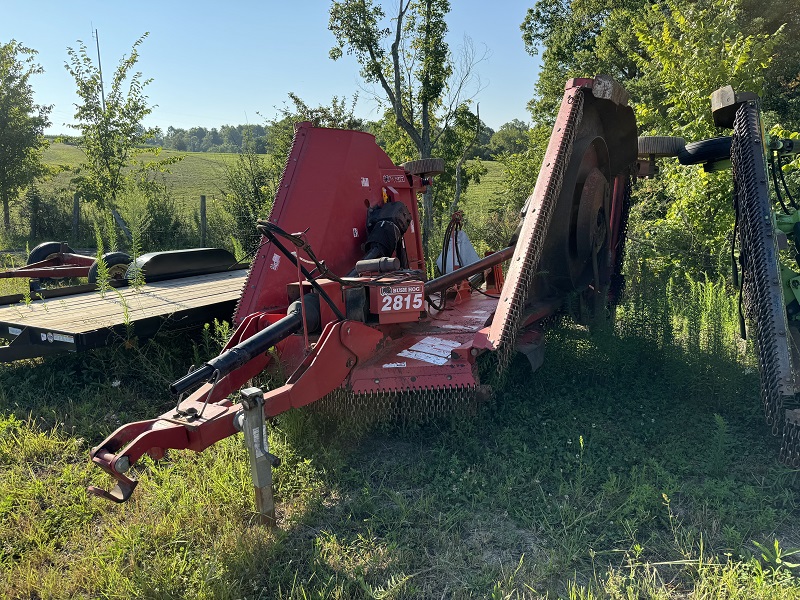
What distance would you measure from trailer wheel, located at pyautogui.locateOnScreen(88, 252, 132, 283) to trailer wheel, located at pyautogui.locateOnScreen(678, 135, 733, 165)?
5.81 metres

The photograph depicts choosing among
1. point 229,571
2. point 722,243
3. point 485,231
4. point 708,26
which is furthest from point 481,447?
point 485,231

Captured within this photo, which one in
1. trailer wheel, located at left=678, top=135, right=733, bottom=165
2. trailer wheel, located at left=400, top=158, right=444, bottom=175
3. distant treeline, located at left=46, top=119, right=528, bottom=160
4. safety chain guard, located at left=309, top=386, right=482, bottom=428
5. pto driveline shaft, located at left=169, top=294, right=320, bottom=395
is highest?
distant treeline, located at left=46, top=119, right=528, bottom=160

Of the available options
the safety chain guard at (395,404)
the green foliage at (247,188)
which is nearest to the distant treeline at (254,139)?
the green foliage at (247,188)

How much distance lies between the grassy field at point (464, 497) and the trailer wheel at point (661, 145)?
1.20m

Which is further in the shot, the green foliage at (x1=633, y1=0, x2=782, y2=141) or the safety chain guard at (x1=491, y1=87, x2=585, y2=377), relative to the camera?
the green foliage at (x1=633, y1=0, x2=782, y2=141)

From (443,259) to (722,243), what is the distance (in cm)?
315

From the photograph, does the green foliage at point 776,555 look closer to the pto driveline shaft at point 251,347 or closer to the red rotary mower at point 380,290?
the red rotary mower at point 380,290

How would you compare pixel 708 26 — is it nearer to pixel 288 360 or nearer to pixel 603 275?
pixel 603 275

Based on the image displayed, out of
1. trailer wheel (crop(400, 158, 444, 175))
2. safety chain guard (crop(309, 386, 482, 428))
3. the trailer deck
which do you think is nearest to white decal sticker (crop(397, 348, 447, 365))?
safety chain guard (crop(309, 386, 482, 428))

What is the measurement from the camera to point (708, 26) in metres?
7.38

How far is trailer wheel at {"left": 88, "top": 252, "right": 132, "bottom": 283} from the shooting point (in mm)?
6746

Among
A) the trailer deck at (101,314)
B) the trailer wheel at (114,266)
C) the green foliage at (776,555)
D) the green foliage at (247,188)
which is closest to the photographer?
the green foliage at (776,555)

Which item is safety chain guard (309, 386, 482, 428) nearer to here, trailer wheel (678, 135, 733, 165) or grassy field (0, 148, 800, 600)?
grassy field (0, 148, 800, 600)

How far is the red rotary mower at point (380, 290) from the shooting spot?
10.1 ft
